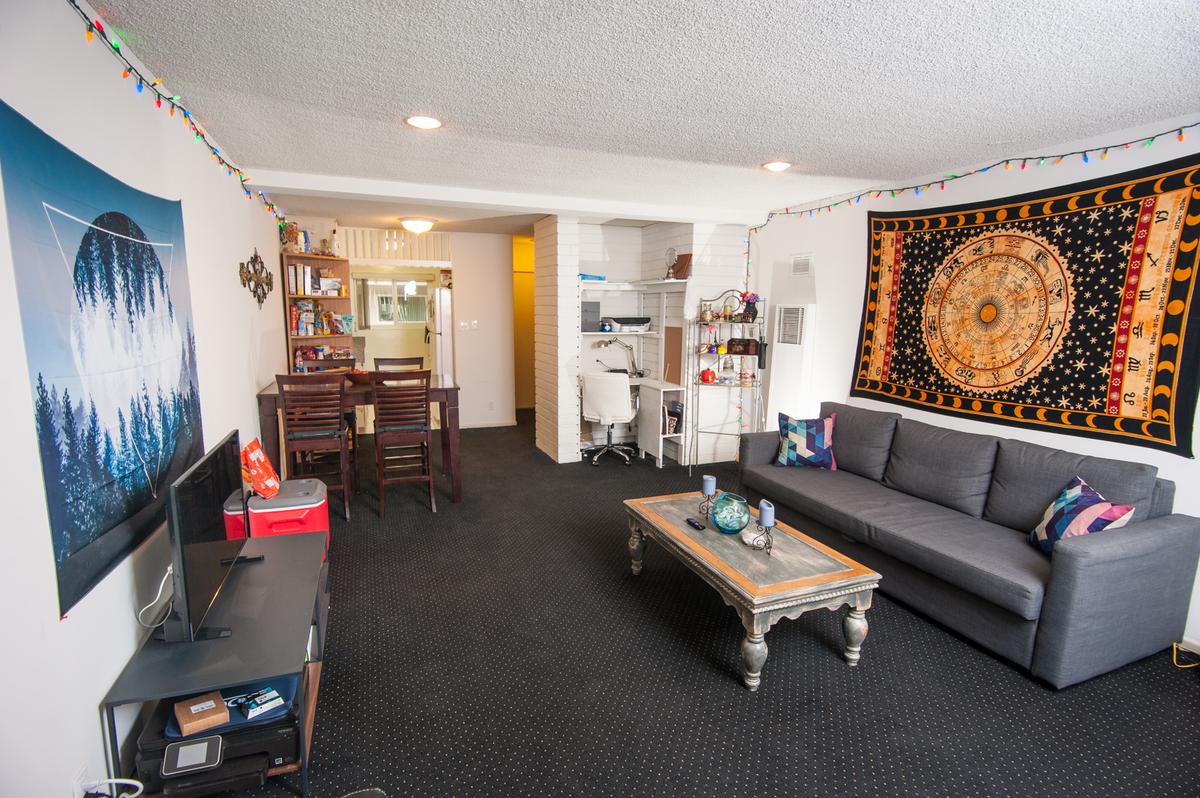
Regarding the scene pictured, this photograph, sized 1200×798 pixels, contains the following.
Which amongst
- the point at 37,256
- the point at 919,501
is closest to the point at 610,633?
the point at 919,501

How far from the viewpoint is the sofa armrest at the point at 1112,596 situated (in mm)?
2227

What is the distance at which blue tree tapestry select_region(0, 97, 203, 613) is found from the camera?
1.36 meters

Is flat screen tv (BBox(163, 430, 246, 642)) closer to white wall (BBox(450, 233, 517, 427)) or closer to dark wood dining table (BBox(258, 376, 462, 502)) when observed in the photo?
dark wood dining table (BBox(258, 376, 462, 502))

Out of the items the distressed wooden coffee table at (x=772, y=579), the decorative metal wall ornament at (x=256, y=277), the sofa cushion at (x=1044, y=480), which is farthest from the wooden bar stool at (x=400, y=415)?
the sofa cushion at (x=1044, y=480)

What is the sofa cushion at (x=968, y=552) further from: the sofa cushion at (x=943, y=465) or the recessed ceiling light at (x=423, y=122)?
the recessed ceiling light at (x=423, y=122)

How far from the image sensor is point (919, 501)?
10.7ft

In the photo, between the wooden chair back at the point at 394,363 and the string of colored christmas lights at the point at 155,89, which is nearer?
the string of colored christmas lights at the point at 155,89

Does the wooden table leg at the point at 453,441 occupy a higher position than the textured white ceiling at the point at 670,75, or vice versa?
the textured white ceiling at the point at 670,75

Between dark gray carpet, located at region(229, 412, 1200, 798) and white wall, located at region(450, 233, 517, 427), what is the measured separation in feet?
12.8

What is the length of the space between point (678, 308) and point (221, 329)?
377 cm

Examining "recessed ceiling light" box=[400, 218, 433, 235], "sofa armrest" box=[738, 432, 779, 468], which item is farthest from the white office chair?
"recessed ceiling light" box=[400, 218, 433, 235]

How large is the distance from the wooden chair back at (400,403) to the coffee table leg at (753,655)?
277cm

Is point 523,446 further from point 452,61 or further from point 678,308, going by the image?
point 452,61

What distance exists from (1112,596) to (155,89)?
421 cm
